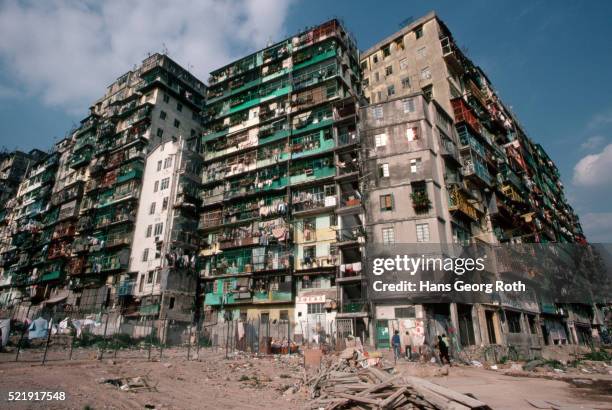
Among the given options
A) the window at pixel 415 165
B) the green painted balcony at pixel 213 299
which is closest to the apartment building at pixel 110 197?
the green painted balcony at pixel 213 299

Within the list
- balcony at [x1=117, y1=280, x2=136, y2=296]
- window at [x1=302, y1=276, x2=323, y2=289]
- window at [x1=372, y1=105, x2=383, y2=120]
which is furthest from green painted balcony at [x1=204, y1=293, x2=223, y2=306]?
window at [x1=372, y1=105, x2=383, y2=120]

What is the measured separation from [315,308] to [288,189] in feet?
42.8

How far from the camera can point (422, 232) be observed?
30.2 metres

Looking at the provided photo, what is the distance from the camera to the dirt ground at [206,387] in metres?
10.6

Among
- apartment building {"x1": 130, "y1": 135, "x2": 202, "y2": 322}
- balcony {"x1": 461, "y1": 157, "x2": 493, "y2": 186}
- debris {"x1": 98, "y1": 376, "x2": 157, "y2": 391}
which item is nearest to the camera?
debris {"x1": 98, "y1": 376, "x2": 157, "y2": 391}

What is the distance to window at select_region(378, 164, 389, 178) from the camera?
109 ft

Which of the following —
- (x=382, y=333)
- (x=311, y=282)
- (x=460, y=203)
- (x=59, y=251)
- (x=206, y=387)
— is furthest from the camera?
(x=59, y=251)

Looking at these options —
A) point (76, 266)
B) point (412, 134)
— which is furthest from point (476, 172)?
point (76, 266)

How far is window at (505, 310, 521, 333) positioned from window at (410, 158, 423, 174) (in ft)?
54.6

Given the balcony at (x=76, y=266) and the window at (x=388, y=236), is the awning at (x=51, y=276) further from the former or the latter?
the window at (x=388, y=236)

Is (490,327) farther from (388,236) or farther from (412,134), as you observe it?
(412,134)

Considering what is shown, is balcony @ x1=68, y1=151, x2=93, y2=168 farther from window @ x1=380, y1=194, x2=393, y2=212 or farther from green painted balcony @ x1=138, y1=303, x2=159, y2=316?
window @ x1=380, y1=194, x2=393, y2=212

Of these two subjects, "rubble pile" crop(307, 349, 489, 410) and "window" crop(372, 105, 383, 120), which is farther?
"window" crop(372, 105, 383, 120)

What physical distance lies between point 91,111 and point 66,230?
80.1 feet
